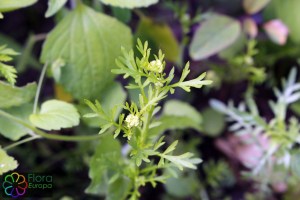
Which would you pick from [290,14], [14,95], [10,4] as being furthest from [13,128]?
[290,14]

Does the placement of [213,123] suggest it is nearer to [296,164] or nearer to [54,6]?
[296,164]

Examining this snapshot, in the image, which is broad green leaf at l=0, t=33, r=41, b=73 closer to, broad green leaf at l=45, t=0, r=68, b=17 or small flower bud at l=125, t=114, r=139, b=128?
broad green leaf at l=45, t=0, r=68, b=17

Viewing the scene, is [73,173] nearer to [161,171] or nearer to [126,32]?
[161,171]

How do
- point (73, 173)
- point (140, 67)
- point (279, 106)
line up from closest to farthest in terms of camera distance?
point (140, 67)
point (279, 106)
point (73, 173)

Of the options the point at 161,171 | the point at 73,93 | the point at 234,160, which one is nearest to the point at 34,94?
the point at 73,93

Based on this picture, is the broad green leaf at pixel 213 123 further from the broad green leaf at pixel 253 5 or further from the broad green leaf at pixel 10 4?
the broad green leaf at pixel 10 4

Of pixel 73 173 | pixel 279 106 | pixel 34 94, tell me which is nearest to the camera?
pixel 34 94
